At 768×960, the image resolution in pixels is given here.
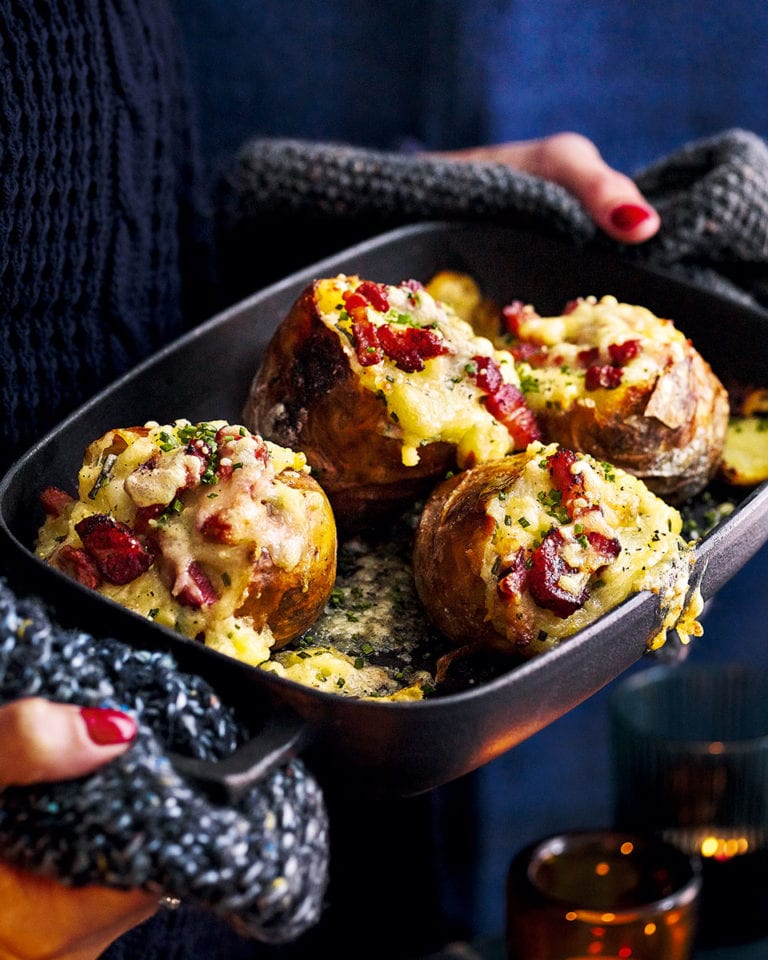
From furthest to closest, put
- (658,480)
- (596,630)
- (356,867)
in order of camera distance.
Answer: (356,867) → (658,480) → (596,630)

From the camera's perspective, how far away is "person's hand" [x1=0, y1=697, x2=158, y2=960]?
24.5 inches

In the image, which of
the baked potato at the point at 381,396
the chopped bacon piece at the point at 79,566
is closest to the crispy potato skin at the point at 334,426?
the baked potato at the point at 381,396

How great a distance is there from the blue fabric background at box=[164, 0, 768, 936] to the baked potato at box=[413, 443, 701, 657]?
1.10m

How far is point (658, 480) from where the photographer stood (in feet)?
3.19

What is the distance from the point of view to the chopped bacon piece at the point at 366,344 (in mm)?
882

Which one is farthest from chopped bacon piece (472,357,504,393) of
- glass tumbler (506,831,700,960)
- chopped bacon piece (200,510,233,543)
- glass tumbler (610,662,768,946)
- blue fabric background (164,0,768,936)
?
blue fabric background (164,0,768,936)

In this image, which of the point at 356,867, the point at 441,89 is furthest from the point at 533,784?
the point at 441,89

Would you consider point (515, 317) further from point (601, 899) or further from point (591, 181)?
point (601, 899)

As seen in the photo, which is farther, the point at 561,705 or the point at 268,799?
the point at 561,705

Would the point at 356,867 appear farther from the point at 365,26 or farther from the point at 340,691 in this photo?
the point at 365,26

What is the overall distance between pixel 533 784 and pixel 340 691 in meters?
1.61

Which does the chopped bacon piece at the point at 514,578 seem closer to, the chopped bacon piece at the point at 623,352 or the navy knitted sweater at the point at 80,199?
the chopped bacon piece at the point at 623,352

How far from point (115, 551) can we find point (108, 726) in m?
0.16

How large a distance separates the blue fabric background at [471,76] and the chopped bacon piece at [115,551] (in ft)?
3.91
